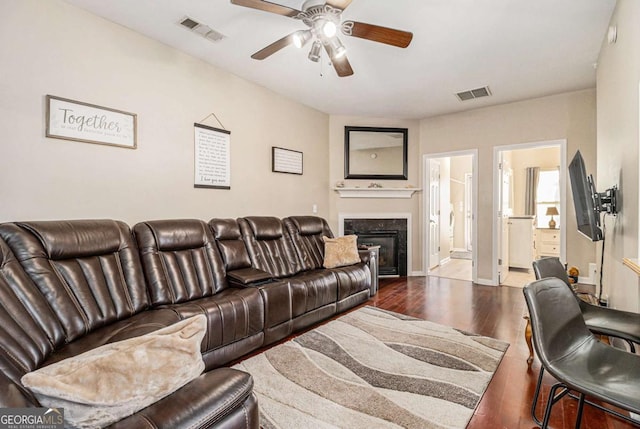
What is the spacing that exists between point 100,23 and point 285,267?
2.92m

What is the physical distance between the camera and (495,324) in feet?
11.2

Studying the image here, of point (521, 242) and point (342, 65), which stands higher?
point (342, 65)

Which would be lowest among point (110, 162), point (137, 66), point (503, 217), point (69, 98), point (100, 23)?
point (503, 217)

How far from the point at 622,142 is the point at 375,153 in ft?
11.9

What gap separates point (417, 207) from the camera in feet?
19.2

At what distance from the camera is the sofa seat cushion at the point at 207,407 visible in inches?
38.2

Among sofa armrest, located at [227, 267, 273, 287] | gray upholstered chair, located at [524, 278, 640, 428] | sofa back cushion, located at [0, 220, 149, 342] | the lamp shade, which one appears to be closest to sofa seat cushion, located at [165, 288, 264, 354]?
sofa armrest, located at [227, 267, 273, 287]

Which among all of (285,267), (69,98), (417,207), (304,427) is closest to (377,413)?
(304,427)

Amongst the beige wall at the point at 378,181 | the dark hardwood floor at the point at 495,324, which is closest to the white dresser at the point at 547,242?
the dark hardwood floor at the point at 495,324

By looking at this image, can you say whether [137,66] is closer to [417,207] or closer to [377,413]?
[377,413]

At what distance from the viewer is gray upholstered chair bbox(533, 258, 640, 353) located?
1.84m

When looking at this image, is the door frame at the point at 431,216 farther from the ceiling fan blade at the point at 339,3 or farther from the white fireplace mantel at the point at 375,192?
the ceiling fan blade at the point at 339,3

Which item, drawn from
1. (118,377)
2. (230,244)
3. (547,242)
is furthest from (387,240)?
(118,377)

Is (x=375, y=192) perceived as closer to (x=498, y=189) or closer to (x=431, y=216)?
(x=431, y=216)
